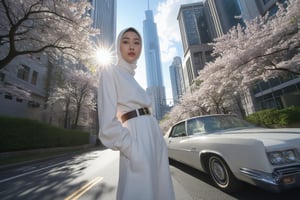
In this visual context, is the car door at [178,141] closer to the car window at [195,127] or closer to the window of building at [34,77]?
the car window at [195,127]

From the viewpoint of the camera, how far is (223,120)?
4141 millimetres

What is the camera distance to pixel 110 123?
1.10m

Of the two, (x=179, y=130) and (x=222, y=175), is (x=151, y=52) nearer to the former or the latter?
(x=179, y=130)

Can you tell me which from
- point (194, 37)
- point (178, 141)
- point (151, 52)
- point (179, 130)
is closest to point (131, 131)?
point (178, 141)

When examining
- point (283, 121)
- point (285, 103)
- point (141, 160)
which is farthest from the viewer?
point (285, 103)

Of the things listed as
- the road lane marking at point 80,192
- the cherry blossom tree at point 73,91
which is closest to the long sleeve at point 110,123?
the road lane marking at point 80,192

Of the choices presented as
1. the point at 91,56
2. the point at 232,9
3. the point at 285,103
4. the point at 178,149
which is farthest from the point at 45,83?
the point at 232,9

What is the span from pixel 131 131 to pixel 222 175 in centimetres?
248

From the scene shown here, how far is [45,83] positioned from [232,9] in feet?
134

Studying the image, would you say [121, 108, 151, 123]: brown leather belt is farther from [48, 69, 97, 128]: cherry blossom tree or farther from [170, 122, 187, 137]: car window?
[48, 69, 97, 128]: cherry blossom tree

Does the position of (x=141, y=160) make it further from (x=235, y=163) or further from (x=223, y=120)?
(x=223, y=120)

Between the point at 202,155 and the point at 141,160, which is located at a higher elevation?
the point at 141,160

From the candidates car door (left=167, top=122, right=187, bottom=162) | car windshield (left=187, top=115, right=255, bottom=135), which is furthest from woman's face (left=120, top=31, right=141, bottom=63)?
car door (left=167, top=122, right=187, bottom=162)

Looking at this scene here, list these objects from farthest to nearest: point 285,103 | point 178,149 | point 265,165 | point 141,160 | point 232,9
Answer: point 232,9 < point 285,103 < point 178,149 < point 265,165 < point 141,160
